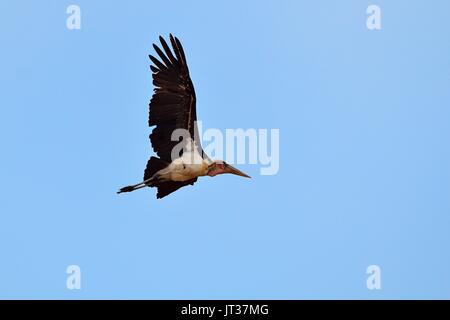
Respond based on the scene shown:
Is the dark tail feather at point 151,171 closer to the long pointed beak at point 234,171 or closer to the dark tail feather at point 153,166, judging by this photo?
the dark tail feather at point 153,166

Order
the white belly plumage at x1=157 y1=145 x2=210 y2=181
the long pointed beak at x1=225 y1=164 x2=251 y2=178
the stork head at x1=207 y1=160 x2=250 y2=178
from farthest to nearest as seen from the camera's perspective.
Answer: the long pointed beak at x1=225 y1=164 x2=251 y2=178
the stork head at x1=207 y1=160 x2=250 y2=178
the white belly plumage at x1=157 y1=145 x2=210 y2=181

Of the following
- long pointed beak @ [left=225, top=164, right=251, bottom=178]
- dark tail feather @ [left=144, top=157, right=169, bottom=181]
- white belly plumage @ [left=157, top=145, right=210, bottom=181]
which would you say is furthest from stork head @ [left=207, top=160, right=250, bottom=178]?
dark tail feather @ [left=144, top=157, right=169, bottom=181]

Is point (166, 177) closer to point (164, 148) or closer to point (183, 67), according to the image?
point (164, 148)

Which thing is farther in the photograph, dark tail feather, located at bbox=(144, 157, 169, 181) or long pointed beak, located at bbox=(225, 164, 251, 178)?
long pointed beak, located at bbox=(225, 164, 251, 178)

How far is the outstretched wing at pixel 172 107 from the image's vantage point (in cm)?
1922

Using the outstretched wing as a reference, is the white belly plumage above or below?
below

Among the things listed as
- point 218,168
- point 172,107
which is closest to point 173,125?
point 172,107

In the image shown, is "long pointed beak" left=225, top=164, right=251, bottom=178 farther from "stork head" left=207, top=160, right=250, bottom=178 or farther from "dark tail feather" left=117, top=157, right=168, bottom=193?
"dark tail feather" left=117, top=157, right=168, bottom=193

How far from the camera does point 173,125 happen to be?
63.2 ft

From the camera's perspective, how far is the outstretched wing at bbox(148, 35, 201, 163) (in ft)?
63.1

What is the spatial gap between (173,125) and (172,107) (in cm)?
36

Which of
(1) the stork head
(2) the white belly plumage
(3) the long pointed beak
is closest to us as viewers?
(2) the white belly plumage
